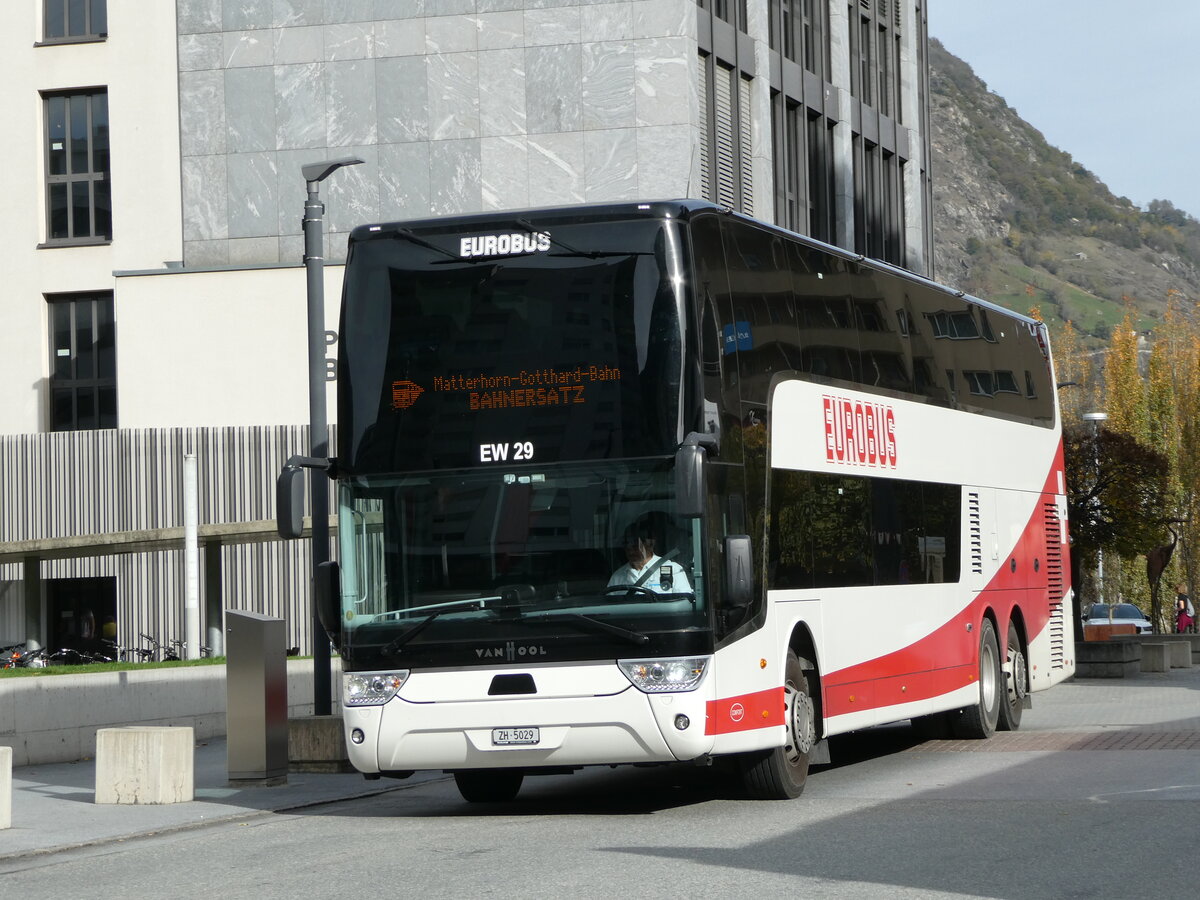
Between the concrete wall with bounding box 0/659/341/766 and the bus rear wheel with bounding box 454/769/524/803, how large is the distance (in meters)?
6.54

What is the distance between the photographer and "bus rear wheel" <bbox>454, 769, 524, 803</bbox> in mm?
14578

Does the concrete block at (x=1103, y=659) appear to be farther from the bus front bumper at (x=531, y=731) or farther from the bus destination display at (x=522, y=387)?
the bus destination display at (x=522, y=387)

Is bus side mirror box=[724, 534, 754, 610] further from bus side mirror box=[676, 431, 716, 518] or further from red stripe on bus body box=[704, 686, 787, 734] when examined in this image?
red stripe on bus body box=[704, 686, 787, 734]

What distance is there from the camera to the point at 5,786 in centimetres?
1381

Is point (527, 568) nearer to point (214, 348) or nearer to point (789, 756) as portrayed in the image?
point (789, 756)

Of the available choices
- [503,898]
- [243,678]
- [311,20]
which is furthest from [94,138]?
[503,898]

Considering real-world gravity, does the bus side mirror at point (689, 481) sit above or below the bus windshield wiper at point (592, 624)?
above

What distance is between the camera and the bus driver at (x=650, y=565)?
1266cm

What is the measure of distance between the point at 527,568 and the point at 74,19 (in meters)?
30.7

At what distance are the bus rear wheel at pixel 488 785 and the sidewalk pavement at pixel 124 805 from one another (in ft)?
4.68

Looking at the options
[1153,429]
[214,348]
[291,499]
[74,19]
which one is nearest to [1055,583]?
[291,499]

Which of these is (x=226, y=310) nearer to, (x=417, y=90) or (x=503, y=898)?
(x=417, y=90)

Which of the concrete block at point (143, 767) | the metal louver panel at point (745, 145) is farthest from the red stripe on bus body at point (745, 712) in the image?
the metal louver panel at point (745, 145)

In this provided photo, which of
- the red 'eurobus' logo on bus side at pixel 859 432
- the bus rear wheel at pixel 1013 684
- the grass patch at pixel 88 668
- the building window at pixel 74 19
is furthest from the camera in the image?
the building window at pixel 74 19
